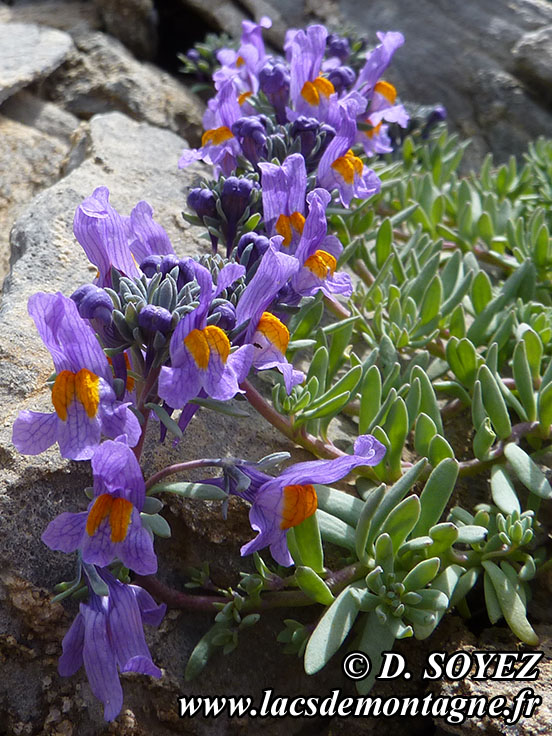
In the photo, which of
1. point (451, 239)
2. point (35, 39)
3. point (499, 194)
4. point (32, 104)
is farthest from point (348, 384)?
point (35, 39)

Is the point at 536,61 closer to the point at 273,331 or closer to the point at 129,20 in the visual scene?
the point at 129,20

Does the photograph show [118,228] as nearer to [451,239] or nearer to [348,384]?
[348,384]

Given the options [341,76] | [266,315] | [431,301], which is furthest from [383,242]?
[266,315]

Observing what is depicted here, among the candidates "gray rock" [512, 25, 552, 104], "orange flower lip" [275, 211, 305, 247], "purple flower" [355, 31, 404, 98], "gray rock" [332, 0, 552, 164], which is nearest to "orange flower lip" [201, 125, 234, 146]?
"orange flower lip" [275, 211, 305, 247]

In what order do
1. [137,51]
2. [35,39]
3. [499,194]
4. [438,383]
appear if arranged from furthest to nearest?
[137,51]
[35,39]
[499,194]
[438,383]

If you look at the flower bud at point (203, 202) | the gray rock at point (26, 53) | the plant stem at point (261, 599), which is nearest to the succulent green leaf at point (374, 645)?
the plant stem at point (261, 599)

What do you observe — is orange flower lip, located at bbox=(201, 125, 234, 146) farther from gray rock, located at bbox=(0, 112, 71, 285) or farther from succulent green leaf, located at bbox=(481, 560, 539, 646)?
succulent green leaf, located at bbox=(481, 560, 539, 646)
